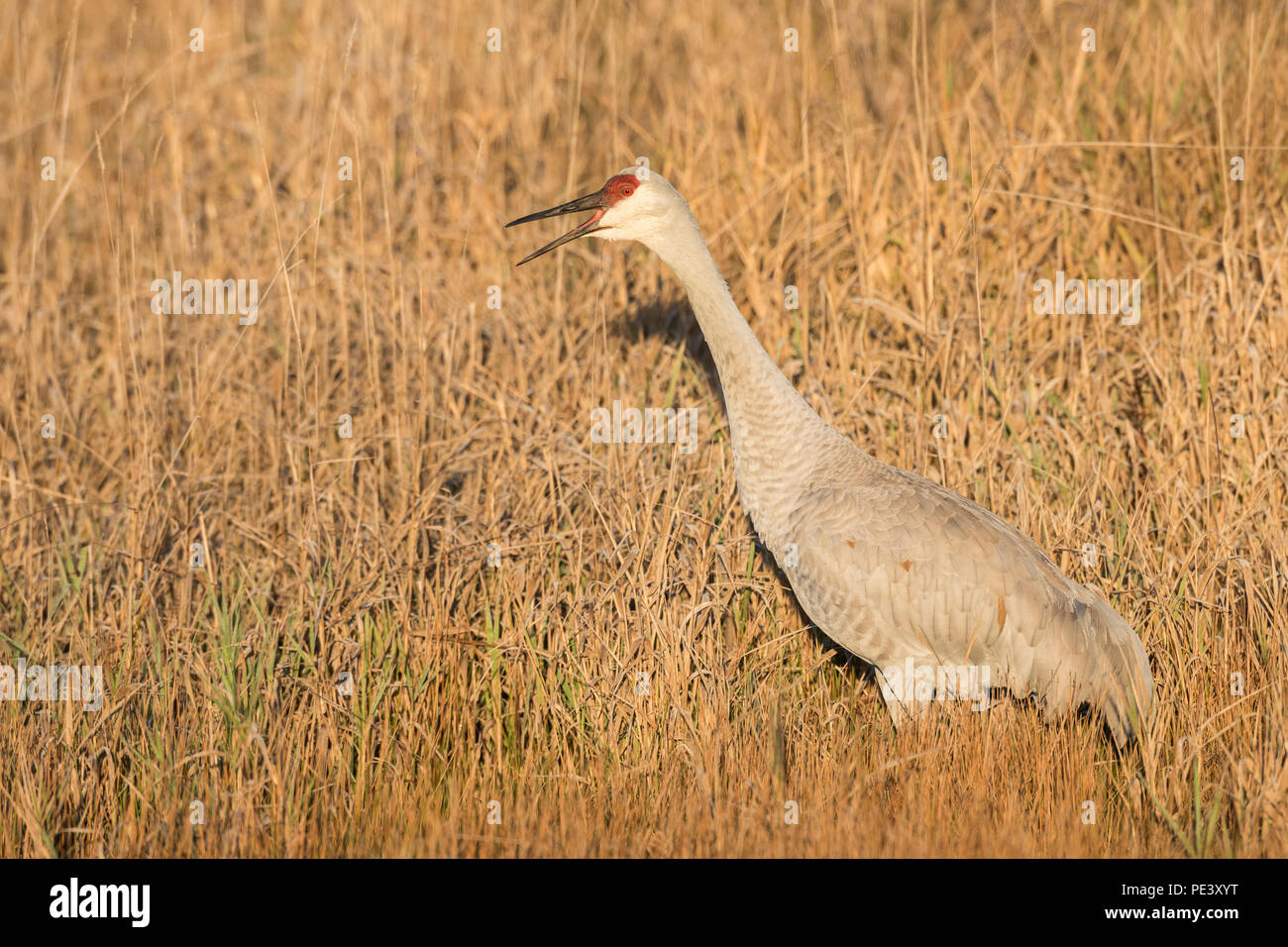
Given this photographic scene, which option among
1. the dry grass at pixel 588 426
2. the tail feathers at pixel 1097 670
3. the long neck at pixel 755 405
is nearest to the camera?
the dry grass at pixel 588 426

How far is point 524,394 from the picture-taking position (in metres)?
4.99

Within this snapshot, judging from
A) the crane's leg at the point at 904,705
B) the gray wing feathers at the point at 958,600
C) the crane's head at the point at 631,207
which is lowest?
the crane's leg at the point at 904,705

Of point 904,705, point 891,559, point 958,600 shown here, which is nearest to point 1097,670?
point 958,600

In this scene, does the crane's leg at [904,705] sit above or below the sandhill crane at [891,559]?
below

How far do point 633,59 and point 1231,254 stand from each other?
312 centimetres

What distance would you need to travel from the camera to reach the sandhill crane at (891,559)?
12.9 ft

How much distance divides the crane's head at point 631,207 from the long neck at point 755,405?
56 millimetres

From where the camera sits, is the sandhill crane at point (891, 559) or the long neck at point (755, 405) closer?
the sandhill crane at point (891, 559)

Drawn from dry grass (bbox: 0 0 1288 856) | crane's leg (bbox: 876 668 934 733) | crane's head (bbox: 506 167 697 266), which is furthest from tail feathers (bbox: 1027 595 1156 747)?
crane's head (bbox: 506 167 697 266)

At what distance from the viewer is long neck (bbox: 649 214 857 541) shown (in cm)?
420

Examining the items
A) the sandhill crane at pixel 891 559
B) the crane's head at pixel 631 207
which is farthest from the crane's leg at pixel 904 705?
the crane's head at pixel 631 207

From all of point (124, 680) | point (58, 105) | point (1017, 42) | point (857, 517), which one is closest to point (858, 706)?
point (857, 517)

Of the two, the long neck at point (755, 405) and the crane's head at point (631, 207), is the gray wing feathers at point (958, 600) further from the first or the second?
the crane's head at point (631, 207)

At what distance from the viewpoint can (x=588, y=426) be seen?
16.5 ft
